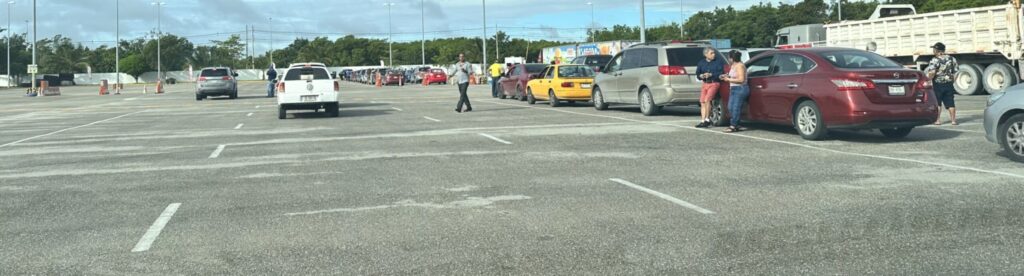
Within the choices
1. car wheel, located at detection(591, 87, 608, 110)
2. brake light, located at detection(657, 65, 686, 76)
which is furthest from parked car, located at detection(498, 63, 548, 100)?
brake light, located at detection(657, 65, 686, 76)

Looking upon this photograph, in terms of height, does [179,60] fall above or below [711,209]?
above

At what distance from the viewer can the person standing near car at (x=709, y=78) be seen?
15.5m

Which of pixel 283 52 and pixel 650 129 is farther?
pixel 283 52

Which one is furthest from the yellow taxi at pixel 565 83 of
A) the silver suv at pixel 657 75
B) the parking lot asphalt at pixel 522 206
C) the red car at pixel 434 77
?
the red car at pixel 434 77

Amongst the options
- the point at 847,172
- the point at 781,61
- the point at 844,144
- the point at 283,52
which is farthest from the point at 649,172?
the point at 283,52

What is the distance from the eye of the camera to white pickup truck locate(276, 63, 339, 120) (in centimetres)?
Result: 2128

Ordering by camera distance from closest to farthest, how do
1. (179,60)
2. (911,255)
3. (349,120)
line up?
(911,255), (349,120), (179,60)

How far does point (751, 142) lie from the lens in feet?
43.3

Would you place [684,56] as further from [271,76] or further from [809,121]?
[271,76]

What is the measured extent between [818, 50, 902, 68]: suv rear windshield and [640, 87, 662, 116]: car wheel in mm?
6256

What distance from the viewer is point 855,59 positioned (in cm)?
1312

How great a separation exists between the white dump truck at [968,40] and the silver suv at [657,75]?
995cm

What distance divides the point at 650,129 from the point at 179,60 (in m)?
125

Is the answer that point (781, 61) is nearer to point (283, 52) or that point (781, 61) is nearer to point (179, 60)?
point (179, 60)
